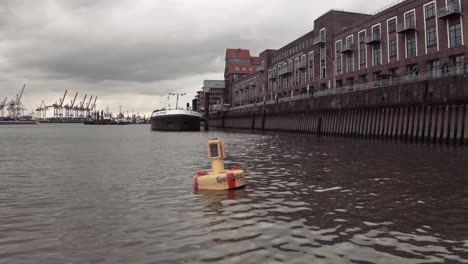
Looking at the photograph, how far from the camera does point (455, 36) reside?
45.7 m

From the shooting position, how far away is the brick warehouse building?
151ft

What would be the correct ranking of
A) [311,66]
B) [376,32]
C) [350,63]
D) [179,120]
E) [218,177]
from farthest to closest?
[311,66]
[179,120]
[350,63]
[376,32]
[218,177]

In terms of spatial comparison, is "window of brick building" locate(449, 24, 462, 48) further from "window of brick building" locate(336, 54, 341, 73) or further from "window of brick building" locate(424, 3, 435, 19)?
"window of brick building" locate(336, 54, 341, 73)

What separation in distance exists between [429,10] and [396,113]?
21.5 m

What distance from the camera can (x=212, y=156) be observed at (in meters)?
13.3

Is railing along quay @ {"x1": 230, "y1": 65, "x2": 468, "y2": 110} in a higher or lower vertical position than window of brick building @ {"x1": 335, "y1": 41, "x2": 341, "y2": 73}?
lower

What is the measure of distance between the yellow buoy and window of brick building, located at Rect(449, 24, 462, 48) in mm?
44208

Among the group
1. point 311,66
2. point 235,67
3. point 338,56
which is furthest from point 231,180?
point 235,67

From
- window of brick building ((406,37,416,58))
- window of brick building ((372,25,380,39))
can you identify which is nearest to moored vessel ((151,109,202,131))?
window of brick building ((372,25,380,39))

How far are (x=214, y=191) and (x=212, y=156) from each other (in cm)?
133

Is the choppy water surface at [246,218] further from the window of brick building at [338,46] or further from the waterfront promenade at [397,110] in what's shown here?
the window of brick building at [338,46]

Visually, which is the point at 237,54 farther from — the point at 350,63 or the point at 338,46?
the point at 350,63

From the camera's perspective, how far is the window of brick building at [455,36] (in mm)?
45125

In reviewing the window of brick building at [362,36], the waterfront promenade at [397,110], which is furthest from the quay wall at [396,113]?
the window of brick building at [362,36]
